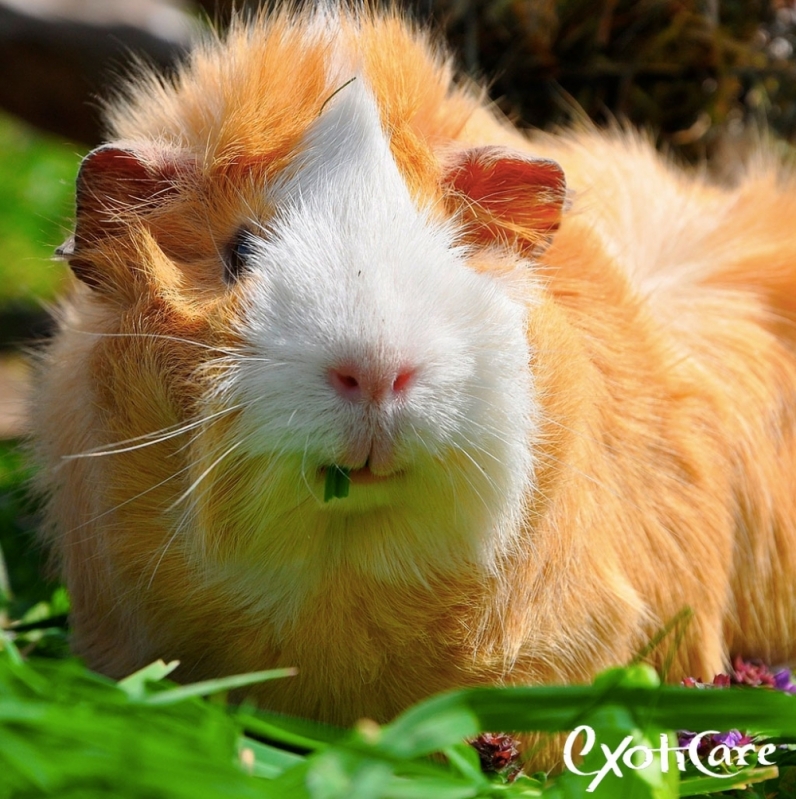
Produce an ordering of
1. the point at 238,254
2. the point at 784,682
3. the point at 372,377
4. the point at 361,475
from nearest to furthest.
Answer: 1. the point at 372,377
2. the point at 361,475
3. the point at 238,254
4. the point at 784,682

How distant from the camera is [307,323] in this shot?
1355mm

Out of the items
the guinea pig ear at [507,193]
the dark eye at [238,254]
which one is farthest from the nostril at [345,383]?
the guinea pig ear at [507,193]

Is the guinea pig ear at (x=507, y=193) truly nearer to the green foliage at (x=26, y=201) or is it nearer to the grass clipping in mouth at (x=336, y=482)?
the grass clipping in mouth at (x=336, y=482)

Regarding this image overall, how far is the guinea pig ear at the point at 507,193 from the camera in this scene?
65.8 inches

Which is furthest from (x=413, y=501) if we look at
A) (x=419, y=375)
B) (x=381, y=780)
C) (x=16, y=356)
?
(x=16, y=356)

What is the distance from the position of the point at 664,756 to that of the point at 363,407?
0.59m

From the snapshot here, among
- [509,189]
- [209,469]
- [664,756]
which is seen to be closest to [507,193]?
[509,189]

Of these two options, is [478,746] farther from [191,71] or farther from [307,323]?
[191,71]

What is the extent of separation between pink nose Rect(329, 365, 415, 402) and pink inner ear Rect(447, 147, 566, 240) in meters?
0.45

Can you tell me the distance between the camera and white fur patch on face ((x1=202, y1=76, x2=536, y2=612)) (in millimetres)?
1339

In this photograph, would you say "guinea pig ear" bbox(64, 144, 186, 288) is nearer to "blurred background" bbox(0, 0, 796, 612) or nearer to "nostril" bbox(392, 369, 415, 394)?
"nostril" bbox(392, 369, 415, 394)

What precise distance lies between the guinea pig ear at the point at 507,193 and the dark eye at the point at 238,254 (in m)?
0.34

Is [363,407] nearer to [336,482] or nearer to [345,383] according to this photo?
[345,383]

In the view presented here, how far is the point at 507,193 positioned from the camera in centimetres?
171
